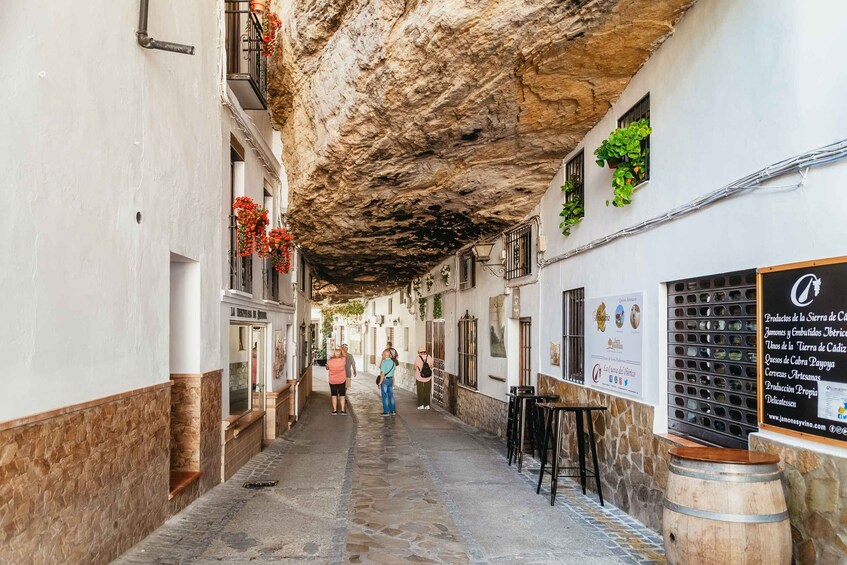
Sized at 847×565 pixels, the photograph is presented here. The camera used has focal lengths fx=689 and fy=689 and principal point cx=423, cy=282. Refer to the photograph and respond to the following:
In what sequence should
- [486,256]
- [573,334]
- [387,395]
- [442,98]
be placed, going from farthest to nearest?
[387,395]
[486,256]
[573,334]
[442,98]

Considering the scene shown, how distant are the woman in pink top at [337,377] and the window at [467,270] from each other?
3516 millimetres

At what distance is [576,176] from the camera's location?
31.1ft

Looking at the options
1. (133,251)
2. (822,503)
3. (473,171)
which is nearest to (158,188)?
(133,251)

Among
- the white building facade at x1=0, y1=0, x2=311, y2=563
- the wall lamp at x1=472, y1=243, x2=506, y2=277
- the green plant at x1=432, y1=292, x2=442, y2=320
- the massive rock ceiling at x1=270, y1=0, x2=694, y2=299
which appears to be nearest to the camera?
the white building facade at x1=0, y1=0, x2=311, y2=563

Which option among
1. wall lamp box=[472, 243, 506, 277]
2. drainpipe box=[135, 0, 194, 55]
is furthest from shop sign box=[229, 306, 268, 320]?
drainpipe box=[135, 0, 194, 55]

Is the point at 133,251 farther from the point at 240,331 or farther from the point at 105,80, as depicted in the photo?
the point at 240,331

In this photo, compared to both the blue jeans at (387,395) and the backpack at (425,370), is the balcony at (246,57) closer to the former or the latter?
the blue jeans at (387,395)

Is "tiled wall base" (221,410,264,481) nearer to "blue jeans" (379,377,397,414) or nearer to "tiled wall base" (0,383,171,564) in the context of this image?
"tiled wall base" (0,383,171,564)

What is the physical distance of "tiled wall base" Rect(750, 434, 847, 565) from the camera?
3952 mm

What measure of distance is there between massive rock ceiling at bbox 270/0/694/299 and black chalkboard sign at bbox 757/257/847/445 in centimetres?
292

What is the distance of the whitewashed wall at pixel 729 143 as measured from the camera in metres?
4.23

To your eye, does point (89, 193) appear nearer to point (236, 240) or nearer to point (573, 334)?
point (236, 240)

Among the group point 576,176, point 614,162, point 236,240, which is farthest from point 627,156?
point 236,240

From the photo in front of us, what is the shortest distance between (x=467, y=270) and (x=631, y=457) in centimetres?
944
